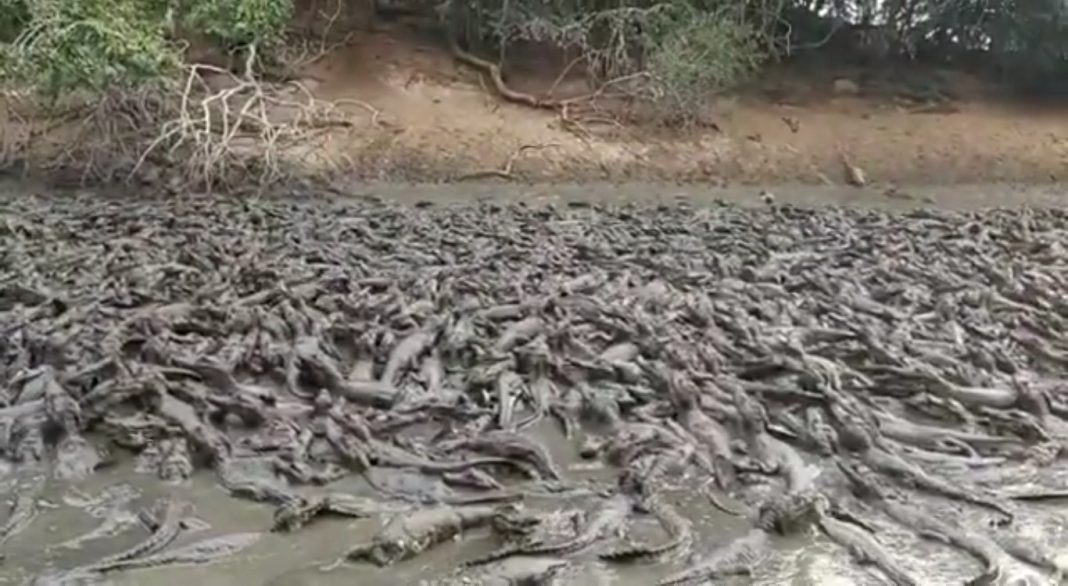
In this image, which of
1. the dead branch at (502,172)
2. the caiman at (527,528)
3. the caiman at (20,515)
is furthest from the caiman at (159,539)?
the dead branch at (502,172)

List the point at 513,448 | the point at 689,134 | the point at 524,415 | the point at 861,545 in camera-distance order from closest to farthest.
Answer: the point at 861,545 < the point at 513,448 < the point at 524,415 < the point at 689,134

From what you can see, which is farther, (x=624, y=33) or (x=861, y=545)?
(x=624, y=33)

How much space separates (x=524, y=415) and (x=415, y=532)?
59.0 inches

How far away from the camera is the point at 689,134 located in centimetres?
1595

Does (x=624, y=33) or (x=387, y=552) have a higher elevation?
(x=624, y=33)

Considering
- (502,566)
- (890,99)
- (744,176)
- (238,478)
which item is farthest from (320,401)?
(890,99)

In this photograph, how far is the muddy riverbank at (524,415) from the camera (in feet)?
13.6

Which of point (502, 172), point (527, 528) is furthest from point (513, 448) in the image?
point (502, 172)

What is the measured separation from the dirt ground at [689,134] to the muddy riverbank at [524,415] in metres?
5.96

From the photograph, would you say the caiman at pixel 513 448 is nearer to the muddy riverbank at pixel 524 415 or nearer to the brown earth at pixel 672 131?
the muddy riverbank at pixel 524 415

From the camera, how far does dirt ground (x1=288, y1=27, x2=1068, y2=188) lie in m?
15.1

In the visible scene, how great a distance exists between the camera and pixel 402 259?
29.1 ft

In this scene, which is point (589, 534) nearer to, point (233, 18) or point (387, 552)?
point (387, 552)

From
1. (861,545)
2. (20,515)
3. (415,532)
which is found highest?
(861,545)
